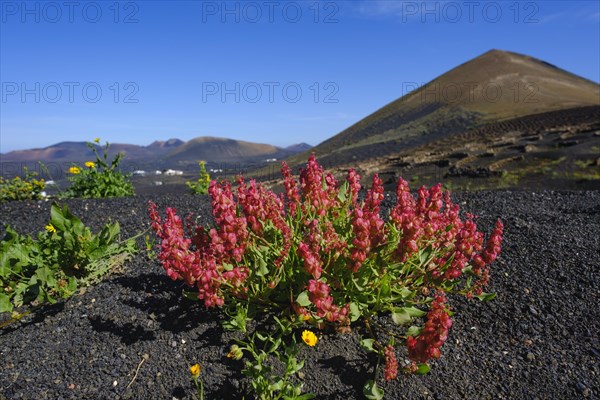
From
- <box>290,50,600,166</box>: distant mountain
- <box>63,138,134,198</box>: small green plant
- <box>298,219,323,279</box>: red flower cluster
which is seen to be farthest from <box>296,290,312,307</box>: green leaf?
<box>290,50,600,166</box>: distant mountain

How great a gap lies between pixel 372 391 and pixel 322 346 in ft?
1.63

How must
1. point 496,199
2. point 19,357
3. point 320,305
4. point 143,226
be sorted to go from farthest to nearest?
1. point 496,199
2. point 143,226
3. point 19,357
4. point 320,305

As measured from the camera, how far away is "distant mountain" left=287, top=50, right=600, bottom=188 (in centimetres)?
1234

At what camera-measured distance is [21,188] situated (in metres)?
8.40

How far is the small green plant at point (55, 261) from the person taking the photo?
3.21 meters

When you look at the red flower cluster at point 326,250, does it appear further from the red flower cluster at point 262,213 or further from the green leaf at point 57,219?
the green leaf at point 57,219

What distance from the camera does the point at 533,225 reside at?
14.8 feet

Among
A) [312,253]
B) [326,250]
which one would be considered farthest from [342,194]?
[312,253]

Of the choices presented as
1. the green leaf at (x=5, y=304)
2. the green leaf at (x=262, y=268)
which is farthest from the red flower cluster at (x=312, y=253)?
the green leaf at (x=5, y=304)

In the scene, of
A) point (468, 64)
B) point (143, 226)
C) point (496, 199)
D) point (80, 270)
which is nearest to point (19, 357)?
point (80, 270)

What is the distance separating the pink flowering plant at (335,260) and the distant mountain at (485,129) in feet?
27.7

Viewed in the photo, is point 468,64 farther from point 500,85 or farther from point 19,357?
point 19,357

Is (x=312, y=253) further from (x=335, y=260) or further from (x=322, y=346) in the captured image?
(x=322, y=346)

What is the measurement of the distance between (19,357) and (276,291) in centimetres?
165
